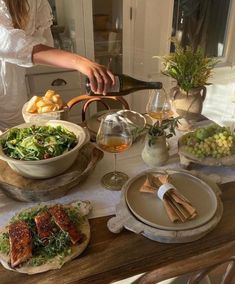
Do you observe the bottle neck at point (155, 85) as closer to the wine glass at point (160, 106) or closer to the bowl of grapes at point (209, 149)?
the wine glass at point (160, 106)

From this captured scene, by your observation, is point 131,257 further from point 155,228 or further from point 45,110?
point 45,110

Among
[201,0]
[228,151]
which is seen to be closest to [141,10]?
[201,0]

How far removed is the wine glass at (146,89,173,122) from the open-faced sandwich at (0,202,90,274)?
504 mm

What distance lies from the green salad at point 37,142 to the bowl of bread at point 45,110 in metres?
0.06

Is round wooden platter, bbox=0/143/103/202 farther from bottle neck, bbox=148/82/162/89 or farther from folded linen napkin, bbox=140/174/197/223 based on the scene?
bottle neck, bbox=148/82/162/89

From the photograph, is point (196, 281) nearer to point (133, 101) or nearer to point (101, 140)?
point (101, 140)

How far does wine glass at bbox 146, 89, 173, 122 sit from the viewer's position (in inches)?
41.7

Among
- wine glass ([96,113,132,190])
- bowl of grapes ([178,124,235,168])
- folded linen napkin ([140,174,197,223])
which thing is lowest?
folded linen napkin ([140,174,197,223])

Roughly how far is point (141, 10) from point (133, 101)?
0.69 meters

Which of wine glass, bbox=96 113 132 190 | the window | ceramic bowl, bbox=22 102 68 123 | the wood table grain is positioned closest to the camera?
the wood table grain

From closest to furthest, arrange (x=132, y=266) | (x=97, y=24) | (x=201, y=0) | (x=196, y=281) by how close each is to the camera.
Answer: (x=132, y=266)
(x=196, y=281)
(x=97, y=24)
(x=201, y=0)

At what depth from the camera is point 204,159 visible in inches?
35.2

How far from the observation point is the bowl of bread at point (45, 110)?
0.97m

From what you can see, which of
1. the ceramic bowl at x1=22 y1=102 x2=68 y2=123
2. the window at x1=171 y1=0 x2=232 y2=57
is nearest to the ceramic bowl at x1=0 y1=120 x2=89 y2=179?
the ceramic bowl at x1=22 y1=102 x2=68 y2=123
